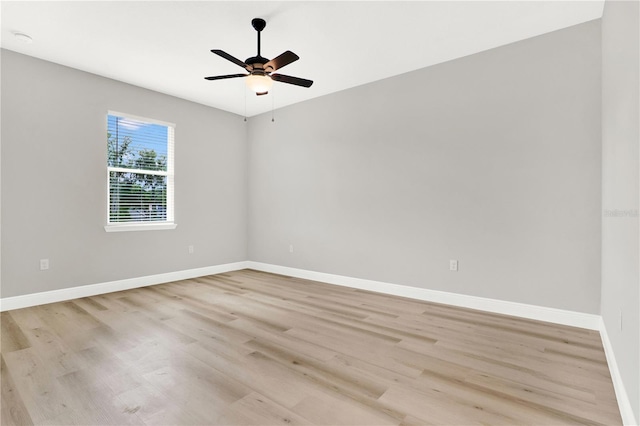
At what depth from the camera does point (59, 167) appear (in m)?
3.78

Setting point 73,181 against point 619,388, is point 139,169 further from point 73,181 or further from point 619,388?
point 619,388

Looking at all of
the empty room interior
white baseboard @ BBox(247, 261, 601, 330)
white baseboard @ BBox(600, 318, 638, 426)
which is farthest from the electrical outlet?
white baseboard @ BBox(600, 318, 638, 426)

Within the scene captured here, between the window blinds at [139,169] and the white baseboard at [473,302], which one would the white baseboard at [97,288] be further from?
the white baseboard at [473,302]

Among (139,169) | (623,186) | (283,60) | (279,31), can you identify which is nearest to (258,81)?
(283,60)

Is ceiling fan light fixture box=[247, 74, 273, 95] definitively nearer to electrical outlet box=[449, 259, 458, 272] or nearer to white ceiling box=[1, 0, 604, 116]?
white ceiling box=[1, 0, 604, 116]

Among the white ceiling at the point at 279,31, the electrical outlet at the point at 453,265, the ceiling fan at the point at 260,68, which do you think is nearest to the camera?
the white ceiling at the point at 279,31

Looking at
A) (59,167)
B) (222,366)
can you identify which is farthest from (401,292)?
(59,167)

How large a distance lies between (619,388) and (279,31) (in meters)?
3.63

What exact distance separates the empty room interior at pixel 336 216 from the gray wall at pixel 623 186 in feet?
0.11

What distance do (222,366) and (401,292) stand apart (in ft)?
8.15

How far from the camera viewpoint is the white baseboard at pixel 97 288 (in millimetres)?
3496

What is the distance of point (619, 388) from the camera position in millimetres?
1749

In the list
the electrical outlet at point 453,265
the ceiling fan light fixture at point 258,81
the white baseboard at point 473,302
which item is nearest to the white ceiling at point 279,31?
the ceiling fan light fixture at point 258,81

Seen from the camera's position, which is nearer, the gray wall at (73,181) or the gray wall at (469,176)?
the gray wall at (469,176)
